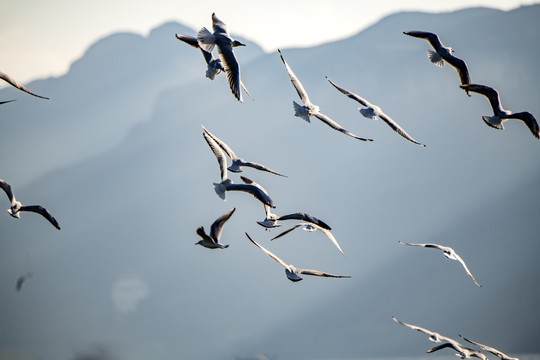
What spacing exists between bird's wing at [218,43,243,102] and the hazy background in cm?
10982

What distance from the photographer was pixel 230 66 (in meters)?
9.57

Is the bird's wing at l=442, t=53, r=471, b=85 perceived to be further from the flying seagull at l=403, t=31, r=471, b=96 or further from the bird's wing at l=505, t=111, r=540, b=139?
the bird's wing at l=505, t=111, r=540, b=139

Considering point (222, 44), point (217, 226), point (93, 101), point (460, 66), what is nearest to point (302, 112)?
point (222, 44)

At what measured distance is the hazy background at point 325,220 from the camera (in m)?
119

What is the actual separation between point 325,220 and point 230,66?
396 feet

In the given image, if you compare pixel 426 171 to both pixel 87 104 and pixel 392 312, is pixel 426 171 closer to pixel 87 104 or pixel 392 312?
pixel 392 312

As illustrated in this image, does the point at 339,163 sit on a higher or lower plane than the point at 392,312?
higher

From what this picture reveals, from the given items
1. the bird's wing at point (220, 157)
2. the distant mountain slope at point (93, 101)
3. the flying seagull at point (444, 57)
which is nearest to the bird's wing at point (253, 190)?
the bird's wing at point (220, 157)

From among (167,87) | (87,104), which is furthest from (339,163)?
(87,104)

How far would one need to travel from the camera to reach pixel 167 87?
18538cm

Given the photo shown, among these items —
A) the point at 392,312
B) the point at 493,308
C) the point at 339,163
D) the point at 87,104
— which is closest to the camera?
the point at 493,308

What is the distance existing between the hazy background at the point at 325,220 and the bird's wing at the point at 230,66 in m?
110

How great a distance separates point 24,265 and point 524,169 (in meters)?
119

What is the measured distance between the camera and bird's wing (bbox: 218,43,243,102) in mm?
9305
